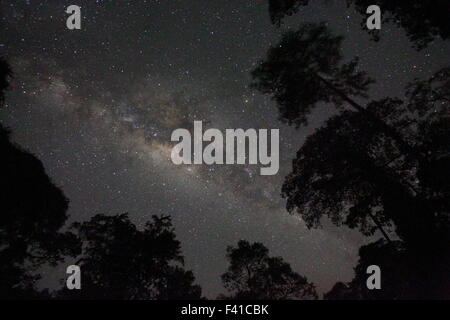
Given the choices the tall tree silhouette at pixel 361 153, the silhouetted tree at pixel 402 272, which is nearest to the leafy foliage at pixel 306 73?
the tall tree silhouette at pixel 361 153

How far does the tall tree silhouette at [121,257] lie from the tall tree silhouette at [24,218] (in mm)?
2660

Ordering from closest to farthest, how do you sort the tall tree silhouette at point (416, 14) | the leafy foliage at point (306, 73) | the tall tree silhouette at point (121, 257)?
the tall tree silhouette at point (416, 14), the leafy foliage at point (306, 73), the tall tree silhouette at point (121, 257)

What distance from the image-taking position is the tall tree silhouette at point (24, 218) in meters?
12.6

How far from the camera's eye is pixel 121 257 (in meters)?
17.7

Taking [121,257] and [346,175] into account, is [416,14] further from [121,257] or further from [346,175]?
[121,257]

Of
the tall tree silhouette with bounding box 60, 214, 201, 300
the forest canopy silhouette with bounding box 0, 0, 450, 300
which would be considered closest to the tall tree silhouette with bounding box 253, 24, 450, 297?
the forest canopy silhouette with bounding box 0, 0, 450, 300

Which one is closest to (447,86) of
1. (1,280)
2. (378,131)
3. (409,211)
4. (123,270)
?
(378,131)

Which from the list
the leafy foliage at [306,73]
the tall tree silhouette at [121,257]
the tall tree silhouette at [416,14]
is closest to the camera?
the tall tree silhouette at [416,14]

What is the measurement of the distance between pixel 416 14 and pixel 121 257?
1865 centimetres

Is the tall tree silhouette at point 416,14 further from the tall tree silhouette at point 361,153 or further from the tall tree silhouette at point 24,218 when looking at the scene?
the tall tree silhouette at point 24,218

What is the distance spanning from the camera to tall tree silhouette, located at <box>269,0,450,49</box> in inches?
302

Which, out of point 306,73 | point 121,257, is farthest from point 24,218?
point 306,73

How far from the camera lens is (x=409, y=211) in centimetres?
1038

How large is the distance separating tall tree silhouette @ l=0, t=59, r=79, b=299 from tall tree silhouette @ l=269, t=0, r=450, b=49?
522 inches
